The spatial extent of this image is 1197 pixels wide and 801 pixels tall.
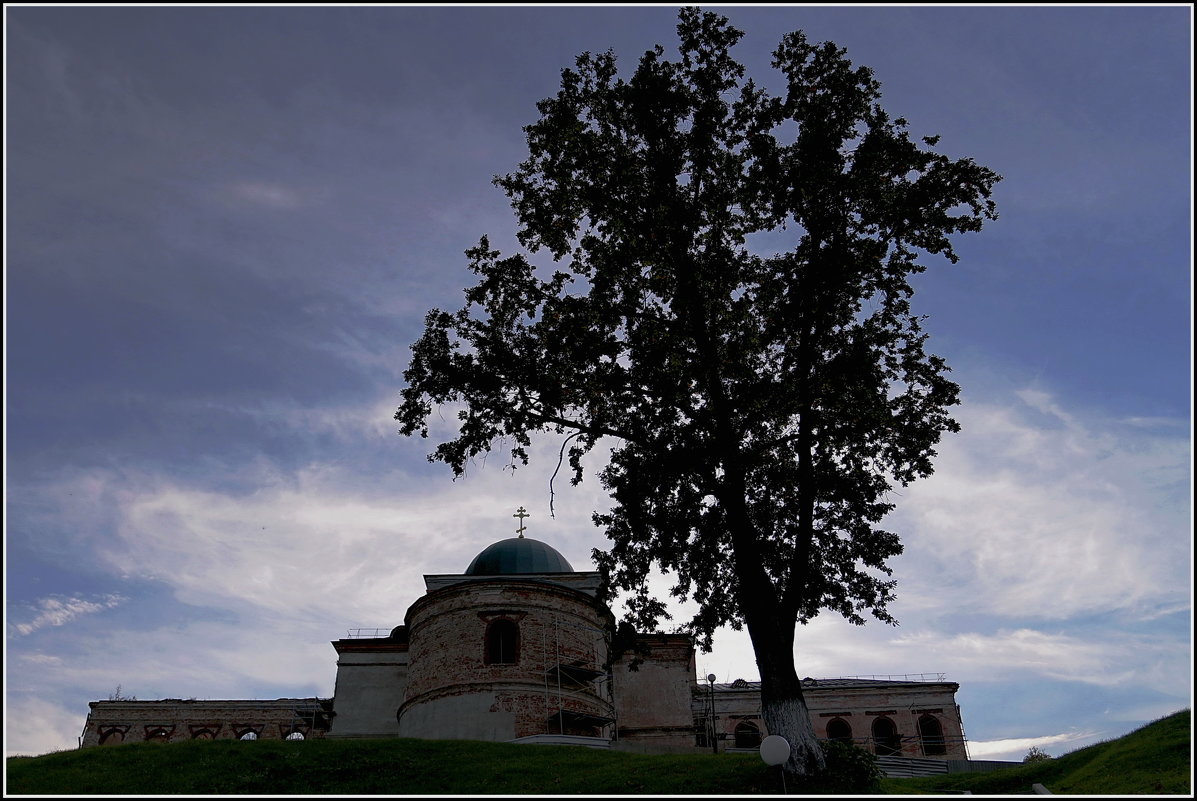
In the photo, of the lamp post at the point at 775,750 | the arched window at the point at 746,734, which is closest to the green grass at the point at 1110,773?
the lamp post at the point at 775,750

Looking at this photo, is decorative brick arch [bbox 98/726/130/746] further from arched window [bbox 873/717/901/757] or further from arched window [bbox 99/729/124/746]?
arched window [bbox 873/717/901/757]

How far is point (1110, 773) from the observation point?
627 inches

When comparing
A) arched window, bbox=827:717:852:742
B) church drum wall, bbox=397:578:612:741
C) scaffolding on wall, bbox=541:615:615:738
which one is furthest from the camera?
arched window, bbox=827:717:852:742

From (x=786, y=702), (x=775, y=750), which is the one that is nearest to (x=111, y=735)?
(x=786, y=702)

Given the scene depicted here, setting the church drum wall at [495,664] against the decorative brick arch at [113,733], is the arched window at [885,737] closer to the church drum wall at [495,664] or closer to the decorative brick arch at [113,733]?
the church drum wall at [495,664]

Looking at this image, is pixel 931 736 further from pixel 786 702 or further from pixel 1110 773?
pixel 786 702

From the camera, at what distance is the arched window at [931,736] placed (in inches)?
1741

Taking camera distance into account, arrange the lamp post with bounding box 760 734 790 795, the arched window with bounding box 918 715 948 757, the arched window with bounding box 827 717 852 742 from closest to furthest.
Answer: the lamp post with bounding box 760 734 790 795, the arched window with bounding box 918 715 948 757, the arched window with bounding box 827 717 852 742

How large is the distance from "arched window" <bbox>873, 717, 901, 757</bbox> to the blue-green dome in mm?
19523

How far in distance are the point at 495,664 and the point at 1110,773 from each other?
72.7 ft

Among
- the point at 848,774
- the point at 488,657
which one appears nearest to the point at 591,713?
the point at 488,657

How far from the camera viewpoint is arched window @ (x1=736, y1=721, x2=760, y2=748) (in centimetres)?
4451

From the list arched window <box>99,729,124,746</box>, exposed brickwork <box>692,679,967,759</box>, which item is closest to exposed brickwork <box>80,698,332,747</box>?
arched window <box>99,729,124,746</box>

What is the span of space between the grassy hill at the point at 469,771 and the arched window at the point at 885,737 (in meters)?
25.3
